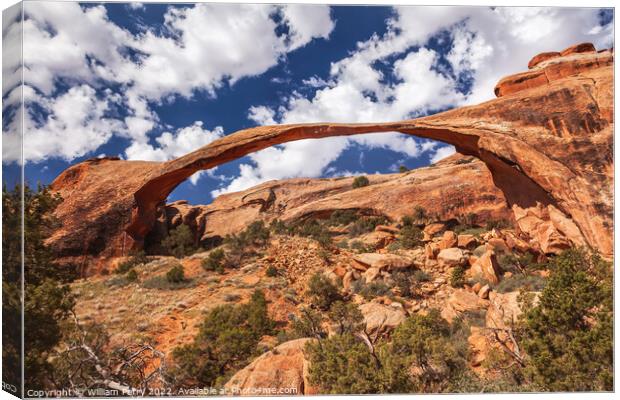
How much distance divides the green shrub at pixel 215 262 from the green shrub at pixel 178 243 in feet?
9.14

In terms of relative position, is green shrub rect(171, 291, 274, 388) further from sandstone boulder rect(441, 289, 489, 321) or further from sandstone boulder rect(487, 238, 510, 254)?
sandstone boulder rect(487, 238, 510, 254)

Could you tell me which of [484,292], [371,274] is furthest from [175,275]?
[484,292]

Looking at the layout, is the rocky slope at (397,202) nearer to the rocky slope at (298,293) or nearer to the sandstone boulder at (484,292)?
the rocky slope at (298,293)

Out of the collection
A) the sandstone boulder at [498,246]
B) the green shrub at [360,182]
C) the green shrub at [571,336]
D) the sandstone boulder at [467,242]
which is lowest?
the green shrub at [571,336]

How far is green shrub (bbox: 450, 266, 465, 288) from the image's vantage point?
8844 millimetres

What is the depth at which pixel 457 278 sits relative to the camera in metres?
8.94

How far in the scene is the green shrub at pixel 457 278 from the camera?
8844 mm

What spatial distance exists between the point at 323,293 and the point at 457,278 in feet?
10.6

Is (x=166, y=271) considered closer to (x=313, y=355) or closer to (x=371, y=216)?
(x=313, y=355)

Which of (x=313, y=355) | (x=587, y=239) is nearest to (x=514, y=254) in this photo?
(x=587, y=239)

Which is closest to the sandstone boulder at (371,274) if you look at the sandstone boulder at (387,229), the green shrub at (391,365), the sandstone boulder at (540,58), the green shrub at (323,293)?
the green shrub at (323,293)

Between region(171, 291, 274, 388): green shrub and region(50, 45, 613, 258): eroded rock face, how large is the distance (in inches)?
141

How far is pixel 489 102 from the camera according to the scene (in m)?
7.82

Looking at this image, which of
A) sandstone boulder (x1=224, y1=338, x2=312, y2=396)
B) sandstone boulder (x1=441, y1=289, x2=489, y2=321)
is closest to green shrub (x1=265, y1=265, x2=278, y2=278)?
sandstone boulder (x1=441, y1=289, x2=489, y2=321)
